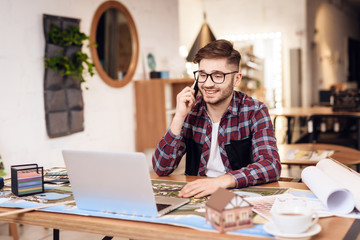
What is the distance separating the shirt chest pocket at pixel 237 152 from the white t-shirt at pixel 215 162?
0.19 feet

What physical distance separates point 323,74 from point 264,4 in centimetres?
247

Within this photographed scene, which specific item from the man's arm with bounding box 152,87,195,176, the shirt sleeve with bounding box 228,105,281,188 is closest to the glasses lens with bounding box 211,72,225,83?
the man's arm with bounding box 152,87,195,176

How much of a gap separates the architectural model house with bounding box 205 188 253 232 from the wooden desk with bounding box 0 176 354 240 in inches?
1.4

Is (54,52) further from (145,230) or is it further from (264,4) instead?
(264,4)

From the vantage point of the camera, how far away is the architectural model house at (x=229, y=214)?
1233 millimetres

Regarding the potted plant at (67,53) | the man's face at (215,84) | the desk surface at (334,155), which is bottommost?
the desk surface at (334,155)

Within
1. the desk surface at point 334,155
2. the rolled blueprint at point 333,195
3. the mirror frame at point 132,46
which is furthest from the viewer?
the mirror frame at point 132,46

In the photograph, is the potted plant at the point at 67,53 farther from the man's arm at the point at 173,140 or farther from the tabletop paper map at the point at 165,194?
the tabletop paper map at the point at 165,194

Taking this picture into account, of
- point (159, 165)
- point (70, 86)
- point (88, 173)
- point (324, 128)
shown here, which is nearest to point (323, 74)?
point (324, 128)

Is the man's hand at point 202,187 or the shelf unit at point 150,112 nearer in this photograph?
the man's hand at point 202,187

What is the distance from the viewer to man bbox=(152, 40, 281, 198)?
2.10 metres

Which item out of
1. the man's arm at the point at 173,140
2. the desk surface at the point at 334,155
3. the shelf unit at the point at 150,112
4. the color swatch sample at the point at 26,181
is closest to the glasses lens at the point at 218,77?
the man's arm at the point at 173,140

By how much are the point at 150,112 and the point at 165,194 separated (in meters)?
3.51

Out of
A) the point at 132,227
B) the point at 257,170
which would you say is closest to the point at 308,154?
the point at 257,170
